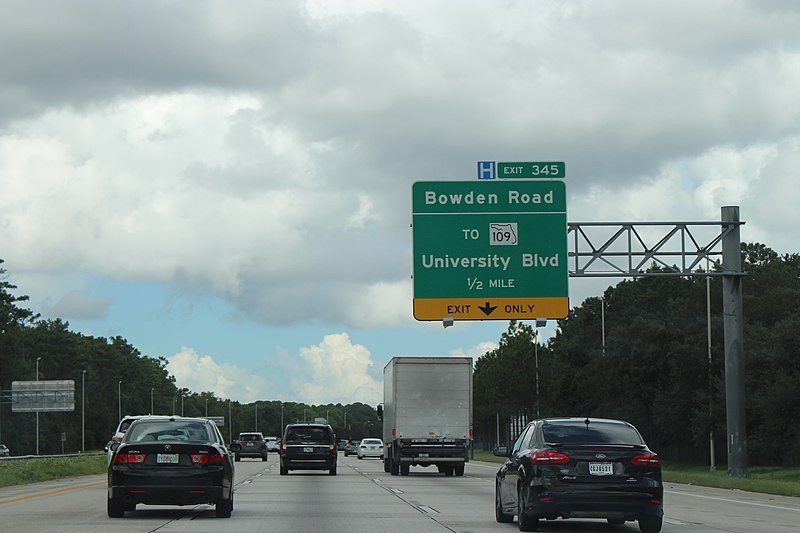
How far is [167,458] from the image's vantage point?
21484mm

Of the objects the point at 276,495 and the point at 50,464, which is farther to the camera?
the point at 50,464

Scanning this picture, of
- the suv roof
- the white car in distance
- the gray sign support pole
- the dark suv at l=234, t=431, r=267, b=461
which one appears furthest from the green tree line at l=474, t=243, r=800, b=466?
the suv roof

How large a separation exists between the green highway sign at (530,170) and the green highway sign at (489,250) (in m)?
0.23

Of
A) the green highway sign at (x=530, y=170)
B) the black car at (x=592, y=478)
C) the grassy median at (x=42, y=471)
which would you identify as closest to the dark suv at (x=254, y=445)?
the grassy median at (x=42, y=471)

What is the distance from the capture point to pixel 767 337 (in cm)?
6900

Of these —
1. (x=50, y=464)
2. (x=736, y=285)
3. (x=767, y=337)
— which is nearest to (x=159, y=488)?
(x=736, y=285)

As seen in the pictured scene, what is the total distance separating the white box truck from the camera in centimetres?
4509

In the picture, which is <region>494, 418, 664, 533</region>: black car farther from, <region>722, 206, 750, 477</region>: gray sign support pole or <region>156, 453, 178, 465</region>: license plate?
<region>722, 206, 750, 477</region>: gray sign support pole

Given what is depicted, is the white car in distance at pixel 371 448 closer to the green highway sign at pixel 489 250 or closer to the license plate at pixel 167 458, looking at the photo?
the green highway sign at pixel 489 250

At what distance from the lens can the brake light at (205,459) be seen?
2158 centimetres

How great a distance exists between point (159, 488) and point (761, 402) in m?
44.4

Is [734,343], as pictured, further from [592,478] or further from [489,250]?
[592,478]

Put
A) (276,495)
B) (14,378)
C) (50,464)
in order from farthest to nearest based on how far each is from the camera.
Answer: (14,378) < (50,464) < (276,495)

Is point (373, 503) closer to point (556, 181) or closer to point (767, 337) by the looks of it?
point (556, 181)
